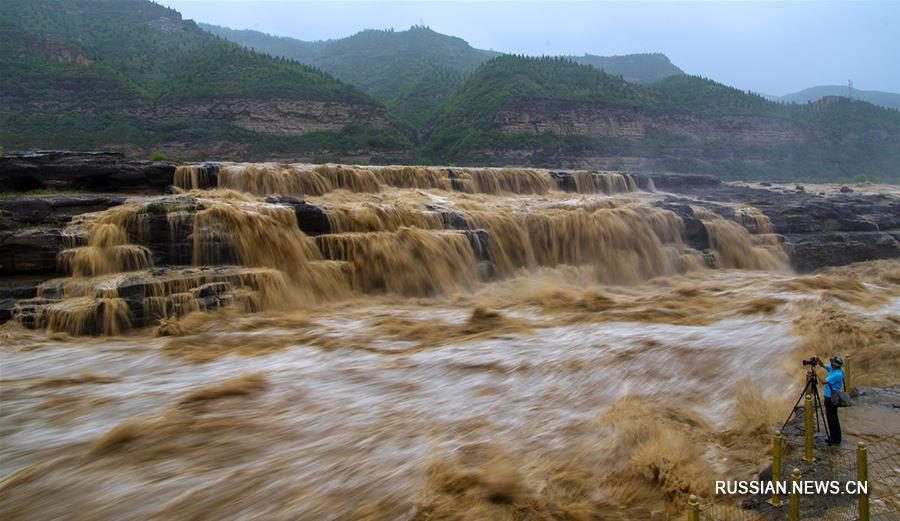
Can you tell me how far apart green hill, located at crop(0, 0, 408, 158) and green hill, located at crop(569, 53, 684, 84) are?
9681cm

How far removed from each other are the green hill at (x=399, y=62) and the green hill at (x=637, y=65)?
41.7m

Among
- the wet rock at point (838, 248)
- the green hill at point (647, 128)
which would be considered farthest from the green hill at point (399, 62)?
the wet rock at point (838, 248)

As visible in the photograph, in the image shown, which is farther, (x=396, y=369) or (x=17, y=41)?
(x=17, y=41)

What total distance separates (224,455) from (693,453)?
14.6ft

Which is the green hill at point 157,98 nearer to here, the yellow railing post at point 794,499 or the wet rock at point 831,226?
the wet rock at point 831,226

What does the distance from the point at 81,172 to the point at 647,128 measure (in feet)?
167

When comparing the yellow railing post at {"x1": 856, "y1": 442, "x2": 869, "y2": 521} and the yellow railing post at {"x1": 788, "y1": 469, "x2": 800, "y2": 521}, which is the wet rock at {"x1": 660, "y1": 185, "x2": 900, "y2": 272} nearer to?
the yellow railing post at {"x1": 856, "y1": 442, "x2": 869, "y2": 521}

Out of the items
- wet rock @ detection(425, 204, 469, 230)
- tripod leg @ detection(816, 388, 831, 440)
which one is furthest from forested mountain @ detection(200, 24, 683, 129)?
tripod leg @ detection(816, 388, 831, 440)

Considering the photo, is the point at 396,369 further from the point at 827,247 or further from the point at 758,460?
the point at 827,247

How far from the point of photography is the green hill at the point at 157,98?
3753 centimetres

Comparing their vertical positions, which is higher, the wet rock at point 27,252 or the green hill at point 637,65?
the green hill at point 637,65

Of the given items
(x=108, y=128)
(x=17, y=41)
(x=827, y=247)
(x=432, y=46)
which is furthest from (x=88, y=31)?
(x=827, y=247)

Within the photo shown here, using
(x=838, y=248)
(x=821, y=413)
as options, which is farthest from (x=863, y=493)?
(x=838, y=248)

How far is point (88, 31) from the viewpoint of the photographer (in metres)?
52.3
